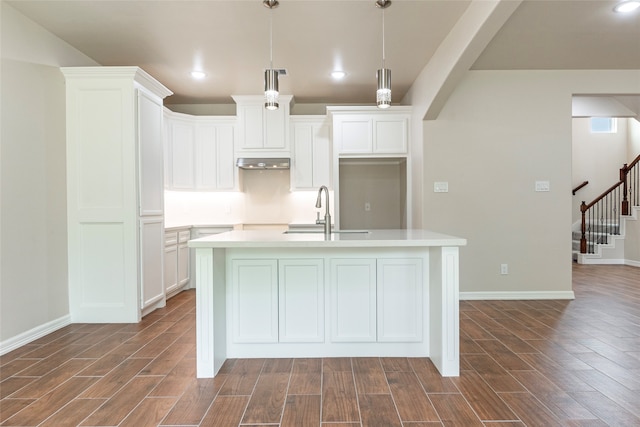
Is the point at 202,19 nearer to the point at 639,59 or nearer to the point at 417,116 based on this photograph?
the point at 417,116

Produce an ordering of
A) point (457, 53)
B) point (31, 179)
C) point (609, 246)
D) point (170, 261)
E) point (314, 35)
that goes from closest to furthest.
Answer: point (31, 179) → point (457, 53) → point (314, 35) → point (170, 261) → point (609, 246)

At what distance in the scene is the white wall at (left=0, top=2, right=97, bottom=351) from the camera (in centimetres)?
277

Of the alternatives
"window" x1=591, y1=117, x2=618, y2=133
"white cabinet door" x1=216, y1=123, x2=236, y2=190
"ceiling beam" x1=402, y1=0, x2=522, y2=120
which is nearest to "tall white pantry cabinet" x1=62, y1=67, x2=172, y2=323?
"white cabinet door" x1=216, y1=123, x2=236, y2=190

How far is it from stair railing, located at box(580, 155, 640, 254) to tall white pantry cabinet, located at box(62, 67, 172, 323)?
7837mm

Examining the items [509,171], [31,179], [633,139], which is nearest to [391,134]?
[509,171]

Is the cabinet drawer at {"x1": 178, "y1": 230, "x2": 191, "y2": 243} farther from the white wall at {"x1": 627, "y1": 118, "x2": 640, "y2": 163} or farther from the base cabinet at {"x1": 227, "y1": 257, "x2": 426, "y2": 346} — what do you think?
the white wall at {"x1": 627, "y1": 118, "x2": 640, "y2": 163}

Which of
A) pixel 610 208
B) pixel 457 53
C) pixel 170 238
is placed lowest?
pixel 170 238

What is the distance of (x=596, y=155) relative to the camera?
26.9 feet

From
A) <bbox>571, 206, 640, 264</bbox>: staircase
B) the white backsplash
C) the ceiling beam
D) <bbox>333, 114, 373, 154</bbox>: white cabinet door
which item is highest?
the ceiling beam

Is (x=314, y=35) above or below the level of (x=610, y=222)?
above

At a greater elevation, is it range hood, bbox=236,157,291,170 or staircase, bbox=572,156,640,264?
range hood, bbox=236,157,291,170

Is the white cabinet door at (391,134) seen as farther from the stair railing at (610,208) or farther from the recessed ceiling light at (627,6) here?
the stair railing at (610,208)

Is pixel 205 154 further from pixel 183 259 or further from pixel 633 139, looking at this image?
pixel 633 139

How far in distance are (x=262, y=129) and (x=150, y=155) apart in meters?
1.75
